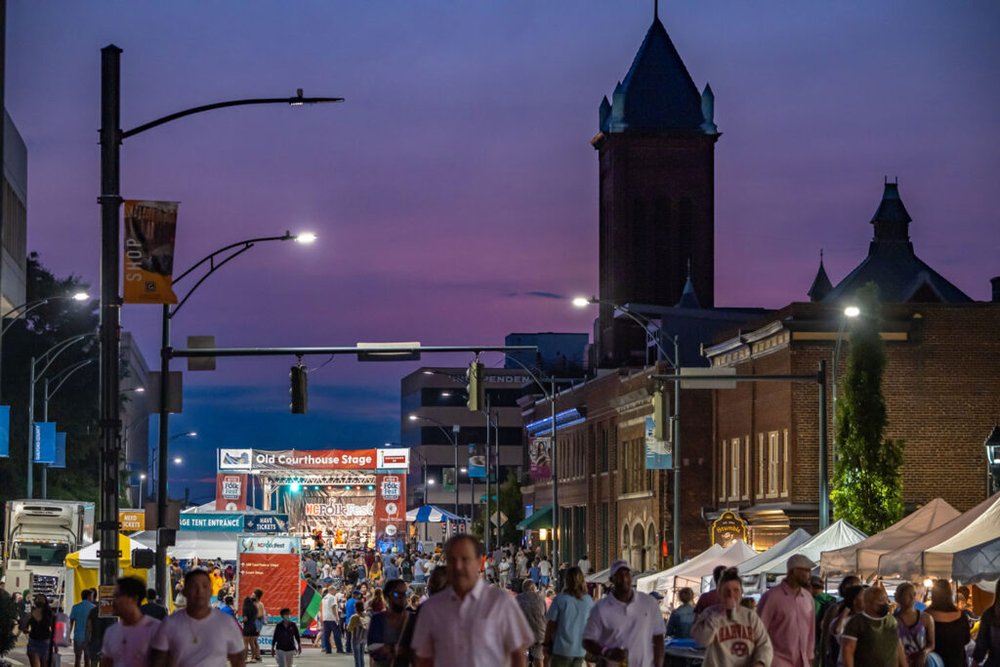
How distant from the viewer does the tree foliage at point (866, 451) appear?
4628 centimetres

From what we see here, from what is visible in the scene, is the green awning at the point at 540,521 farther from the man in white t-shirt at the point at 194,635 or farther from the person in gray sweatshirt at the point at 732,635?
the man in white t-shirt at the point at 194,635

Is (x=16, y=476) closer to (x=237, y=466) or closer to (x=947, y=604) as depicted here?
(x=237, y=466)

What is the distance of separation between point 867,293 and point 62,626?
2099 centimetres

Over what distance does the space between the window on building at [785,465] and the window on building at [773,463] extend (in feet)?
1.25

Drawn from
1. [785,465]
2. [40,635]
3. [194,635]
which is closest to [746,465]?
[785,465]

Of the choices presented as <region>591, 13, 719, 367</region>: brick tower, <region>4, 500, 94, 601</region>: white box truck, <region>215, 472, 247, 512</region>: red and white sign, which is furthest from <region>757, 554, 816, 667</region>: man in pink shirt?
<region>591, 13, 719, 367</region>: brick tower

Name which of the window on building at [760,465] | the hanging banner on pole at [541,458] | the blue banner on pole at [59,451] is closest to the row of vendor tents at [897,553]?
the window on building at [760,465]

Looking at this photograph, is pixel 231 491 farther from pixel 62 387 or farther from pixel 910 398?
pixel 910 398

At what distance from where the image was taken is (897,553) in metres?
27.8

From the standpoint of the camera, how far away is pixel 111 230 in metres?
20.9

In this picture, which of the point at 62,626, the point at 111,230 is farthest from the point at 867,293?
the point at 111,230

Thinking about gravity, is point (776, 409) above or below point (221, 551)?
above

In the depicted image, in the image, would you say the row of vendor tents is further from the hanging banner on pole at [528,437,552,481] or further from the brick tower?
the brick tower

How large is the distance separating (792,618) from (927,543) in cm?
1190
